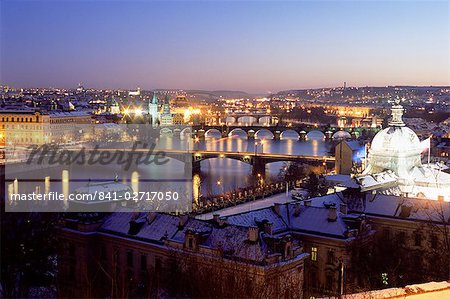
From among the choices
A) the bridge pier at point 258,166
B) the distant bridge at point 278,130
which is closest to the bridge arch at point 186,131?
the distant bridge at point 278,130

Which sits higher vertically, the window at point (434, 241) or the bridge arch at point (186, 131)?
the window at point (434, 241)

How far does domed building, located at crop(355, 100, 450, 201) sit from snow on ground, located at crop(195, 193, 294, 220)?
2.30m

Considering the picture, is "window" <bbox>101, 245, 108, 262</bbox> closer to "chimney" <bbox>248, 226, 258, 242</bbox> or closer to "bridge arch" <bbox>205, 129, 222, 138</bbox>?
"chimney" <bbox>248, 226, 258, 242</bbox>

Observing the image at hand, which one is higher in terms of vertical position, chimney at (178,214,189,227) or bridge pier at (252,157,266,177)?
chimney at (178,214,189,227)

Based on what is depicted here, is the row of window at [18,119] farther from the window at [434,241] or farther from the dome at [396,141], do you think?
the window at [434,241]

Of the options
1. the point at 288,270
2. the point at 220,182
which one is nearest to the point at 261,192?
the point at 220,182

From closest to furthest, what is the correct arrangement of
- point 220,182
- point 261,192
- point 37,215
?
point 37,215 → point 261,192 → point 220,182

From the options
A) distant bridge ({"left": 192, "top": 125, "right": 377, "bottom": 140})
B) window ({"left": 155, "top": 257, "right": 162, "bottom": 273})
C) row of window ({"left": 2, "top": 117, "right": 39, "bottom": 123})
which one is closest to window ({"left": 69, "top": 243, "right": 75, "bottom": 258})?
window ({"left": 155, "top": 257, "right": 162, "bottom": 273})

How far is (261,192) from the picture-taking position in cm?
1609

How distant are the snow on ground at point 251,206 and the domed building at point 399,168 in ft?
7.53

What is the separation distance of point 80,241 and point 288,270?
9.06ft

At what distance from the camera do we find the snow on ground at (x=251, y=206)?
41.4ft

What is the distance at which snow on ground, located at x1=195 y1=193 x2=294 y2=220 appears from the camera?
1262 cm

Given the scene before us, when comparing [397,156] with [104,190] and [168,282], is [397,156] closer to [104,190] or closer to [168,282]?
[104,190]
